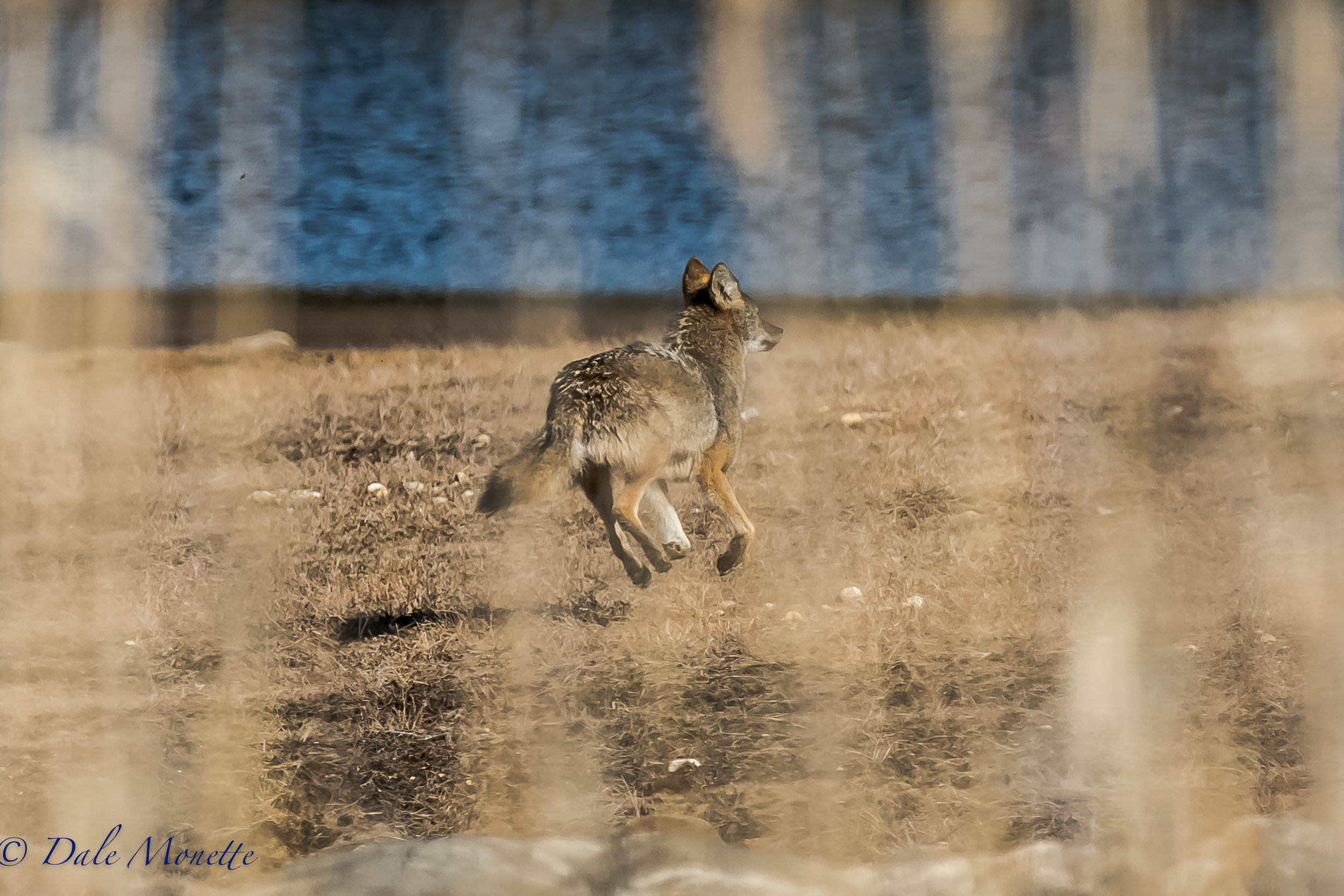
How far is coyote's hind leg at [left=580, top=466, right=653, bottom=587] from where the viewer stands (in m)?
3.57

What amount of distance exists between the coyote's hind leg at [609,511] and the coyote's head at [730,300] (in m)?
1.03

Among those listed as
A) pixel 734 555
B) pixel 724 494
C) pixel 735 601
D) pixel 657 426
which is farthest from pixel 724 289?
pixel 735 601

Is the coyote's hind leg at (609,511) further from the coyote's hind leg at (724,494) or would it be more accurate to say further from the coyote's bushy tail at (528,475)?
the coyote's hind leg at (724,494)

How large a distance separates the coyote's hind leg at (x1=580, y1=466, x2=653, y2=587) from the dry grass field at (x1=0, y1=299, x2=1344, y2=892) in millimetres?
404

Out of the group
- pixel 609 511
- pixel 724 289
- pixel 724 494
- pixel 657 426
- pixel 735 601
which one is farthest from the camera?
pixel 735 601

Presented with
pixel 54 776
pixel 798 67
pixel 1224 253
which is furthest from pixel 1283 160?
pixel 54 776

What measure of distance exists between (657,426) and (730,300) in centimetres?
88

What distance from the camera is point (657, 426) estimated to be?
137 inches

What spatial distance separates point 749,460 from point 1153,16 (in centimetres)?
319

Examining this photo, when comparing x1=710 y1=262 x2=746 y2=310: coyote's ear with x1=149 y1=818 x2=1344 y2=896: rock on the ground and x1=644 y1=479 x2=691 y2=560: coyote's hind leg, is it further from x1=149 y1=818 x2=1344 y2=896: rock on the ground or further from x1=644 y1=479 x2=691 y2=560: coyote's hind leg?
x1=149 y1=818 x2=1344 y2=896: rock on the ground

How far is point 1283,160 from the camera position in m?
4.54
